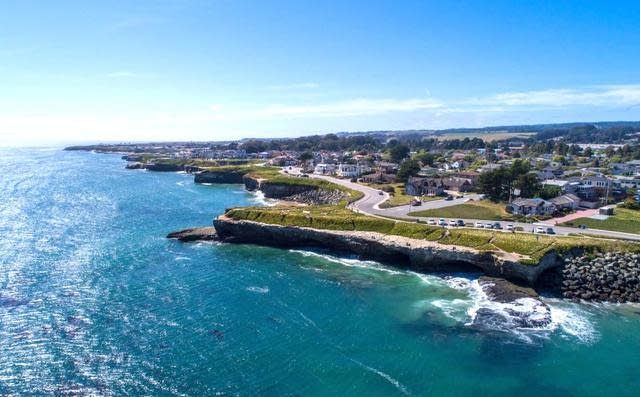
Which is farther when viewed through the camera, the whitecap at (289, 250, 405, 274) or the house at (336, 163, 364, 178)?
the house at (336, 163, 364, 178)

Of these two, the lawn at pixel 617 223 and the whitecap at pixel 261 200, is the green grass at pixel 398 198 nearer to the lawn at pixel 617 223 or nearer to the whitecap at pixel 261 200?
the whitecap at pixel 261 200

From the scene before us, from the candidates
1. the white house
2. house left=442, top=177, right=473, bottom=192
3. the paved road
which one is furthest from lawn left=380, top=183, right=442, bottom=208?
the white house

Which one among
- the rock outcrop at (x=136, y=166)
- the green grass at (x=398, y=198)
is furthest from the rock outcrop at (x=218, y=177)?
the rock outcrop at (x=136, y=166)


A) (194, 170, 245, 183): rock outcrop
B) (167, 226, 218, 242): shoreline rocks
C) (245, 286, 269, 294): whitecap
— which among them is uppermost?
(194, 170, 245, 183): rock outcrop

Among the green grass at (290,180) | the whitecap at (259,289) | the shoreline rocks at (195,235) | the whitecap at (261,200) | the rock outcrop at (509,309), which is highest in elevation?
the green grass at (290,180)

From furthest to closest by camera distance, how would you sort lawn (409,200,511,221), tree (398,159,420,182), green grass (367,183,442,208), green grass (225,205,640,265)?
tree (398,159,420,182) < green grass (367,183,442,208) < lawn (409,200,511,221) < green grass (225,205,640,265)

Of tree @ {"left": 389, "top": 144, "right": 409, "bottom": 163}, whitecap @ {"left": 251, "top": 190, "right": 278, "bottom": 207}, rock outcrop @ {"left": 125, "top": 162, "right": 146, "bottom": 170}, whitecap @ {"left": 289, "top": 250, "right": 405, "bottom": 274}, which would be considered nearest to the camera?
whitecap @ {"left": 289, "top": 250, "right": 405, "bottom": 274}

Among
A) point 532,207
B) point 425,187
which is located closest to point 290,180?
point 425,187

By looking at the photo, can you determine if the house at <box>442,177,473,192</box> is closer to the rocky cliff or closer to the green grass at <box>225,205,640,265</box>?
the rocky cliff
